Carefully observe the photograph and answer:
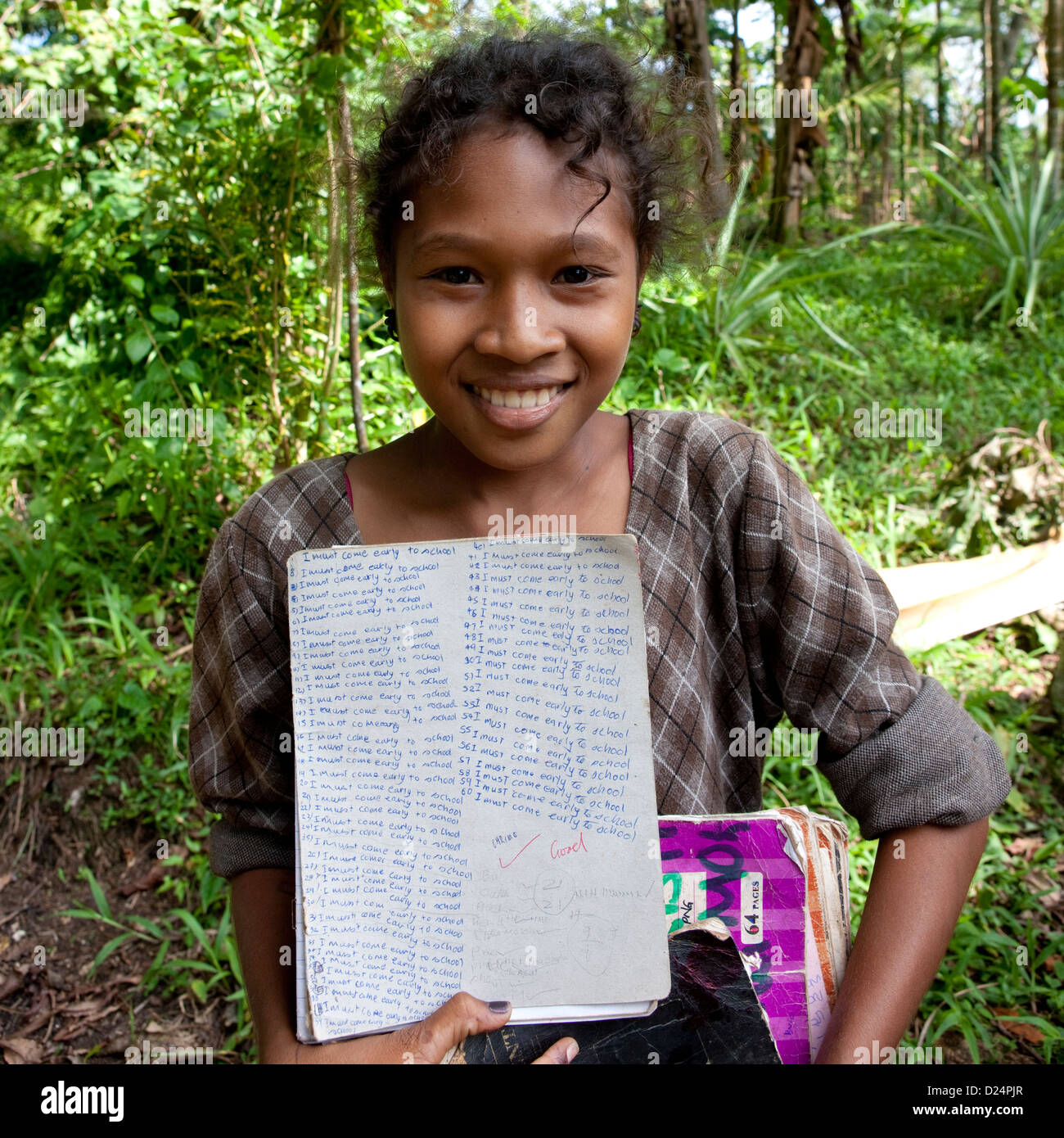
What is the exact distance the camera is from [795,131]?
18.8 feet

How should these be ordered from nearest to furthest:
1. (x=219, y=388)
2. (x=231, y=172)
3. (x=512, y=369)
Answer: (x=512, y=369)
(x=231, y=172)
(x=219, y=388)

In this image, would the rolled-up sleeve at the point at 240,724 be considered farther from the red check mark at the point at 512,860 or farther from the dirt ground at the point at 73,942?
the dirt ground at the point at 73,942

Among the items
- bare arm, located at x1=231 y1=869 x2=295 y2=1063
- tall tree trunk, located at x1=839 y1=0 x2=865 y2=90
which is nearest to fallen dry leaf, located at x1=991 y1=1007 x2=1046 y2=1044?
bare arm, located at x1=231 y1=869 x2=295 y2=1063

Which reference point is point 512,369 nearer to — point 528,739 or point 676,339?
point 528,739

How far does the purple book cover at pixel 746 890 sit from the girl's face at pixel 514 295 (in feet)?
1.78

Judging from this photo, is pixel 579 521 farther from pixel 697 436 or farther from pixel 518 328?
pixel 518 328

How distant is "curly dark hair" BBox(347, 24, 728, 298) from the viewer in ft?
3.93

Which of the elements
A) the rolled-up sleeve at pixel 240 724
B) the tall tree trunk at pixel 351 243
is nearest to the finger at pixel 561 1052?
the rolled-up sleeve at pixel 240 724

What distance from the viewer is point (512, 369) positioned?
3.91 feet

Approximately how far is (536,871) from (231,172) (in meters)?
2.63

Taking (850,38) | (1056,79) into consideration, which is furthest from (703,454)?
(1056,79)

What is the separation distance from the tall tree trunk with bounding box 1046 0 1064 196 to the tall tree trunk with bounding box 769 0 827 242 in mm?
1400

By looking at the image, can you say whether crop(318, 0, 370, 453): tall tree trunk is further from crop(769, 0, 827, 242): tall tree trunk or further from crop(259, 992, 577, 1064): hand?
crop(769, 0, 827, 242): tall tree trunk

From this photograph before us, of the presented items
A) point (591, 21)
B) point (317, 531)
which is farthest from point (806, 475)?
point (317, 531)
